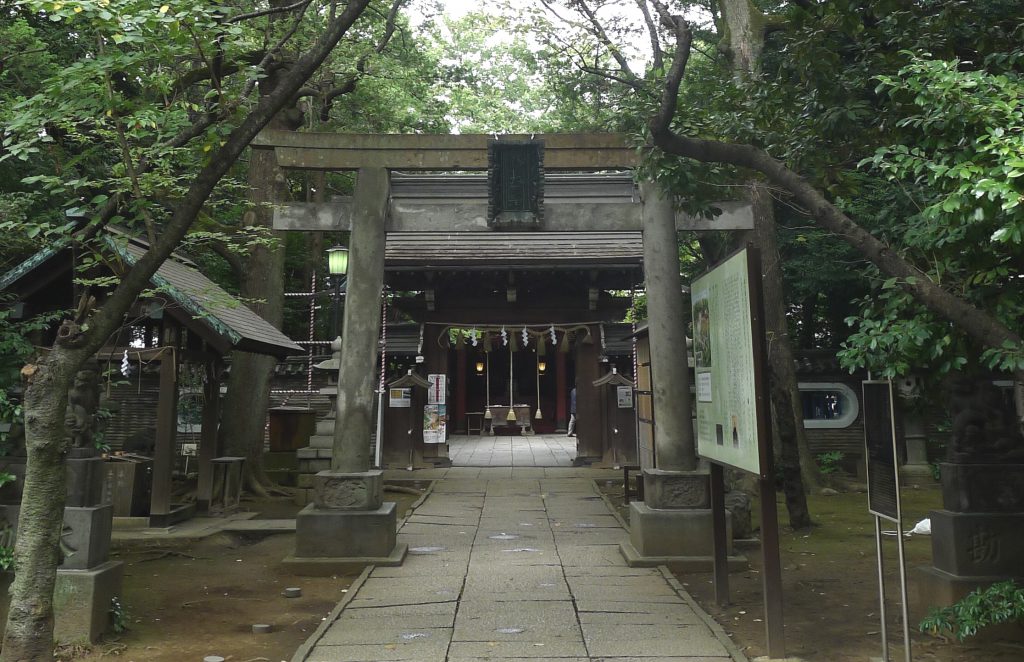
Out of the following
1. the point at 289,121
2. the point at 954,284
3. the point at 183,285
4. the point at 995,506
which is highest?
the point at 289,121

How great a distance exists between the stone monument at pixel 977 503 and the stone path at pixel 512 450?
39.0 feet

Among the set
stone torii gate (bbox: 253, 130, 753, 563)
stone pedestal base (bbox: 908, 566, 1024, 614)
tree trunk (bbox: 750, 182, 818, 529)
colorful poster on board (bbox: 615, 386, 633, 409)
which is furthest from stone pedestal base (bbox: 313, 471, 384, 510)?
colorful poster on board (bbox: 615, 386, 633, 409)

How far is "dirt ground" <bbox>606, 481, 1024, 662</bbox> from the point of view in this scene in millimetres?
5094

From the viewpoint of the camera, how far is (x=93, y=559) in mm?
5496

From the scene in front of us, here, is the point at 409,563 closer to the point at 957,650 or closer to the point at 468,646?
the point at 468,646

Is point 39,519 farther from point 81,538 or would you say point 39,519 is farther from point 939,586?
point 939,586

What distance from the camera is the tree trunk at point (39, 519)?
449cm

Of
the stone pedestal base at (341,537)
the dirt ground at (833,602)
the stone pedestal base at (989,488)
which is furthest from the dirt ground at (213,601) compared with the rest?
the stone pedestal base at (989,488)

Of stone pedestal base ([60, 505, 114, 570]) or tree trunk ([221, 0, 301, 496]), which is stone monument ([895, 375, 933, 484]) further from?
stone pedestal base ([60, 505, 114, 570])

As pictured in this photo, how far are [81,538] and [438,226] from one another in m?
4.83

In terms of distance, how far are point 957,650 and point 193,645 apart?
5544 millimetres

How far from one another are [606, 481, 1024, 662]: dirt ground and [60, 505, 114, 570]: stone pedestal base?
15.9 ft

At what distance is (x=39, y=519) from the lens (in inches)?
179

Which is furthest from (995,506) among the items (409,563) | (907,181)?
(409,563)
